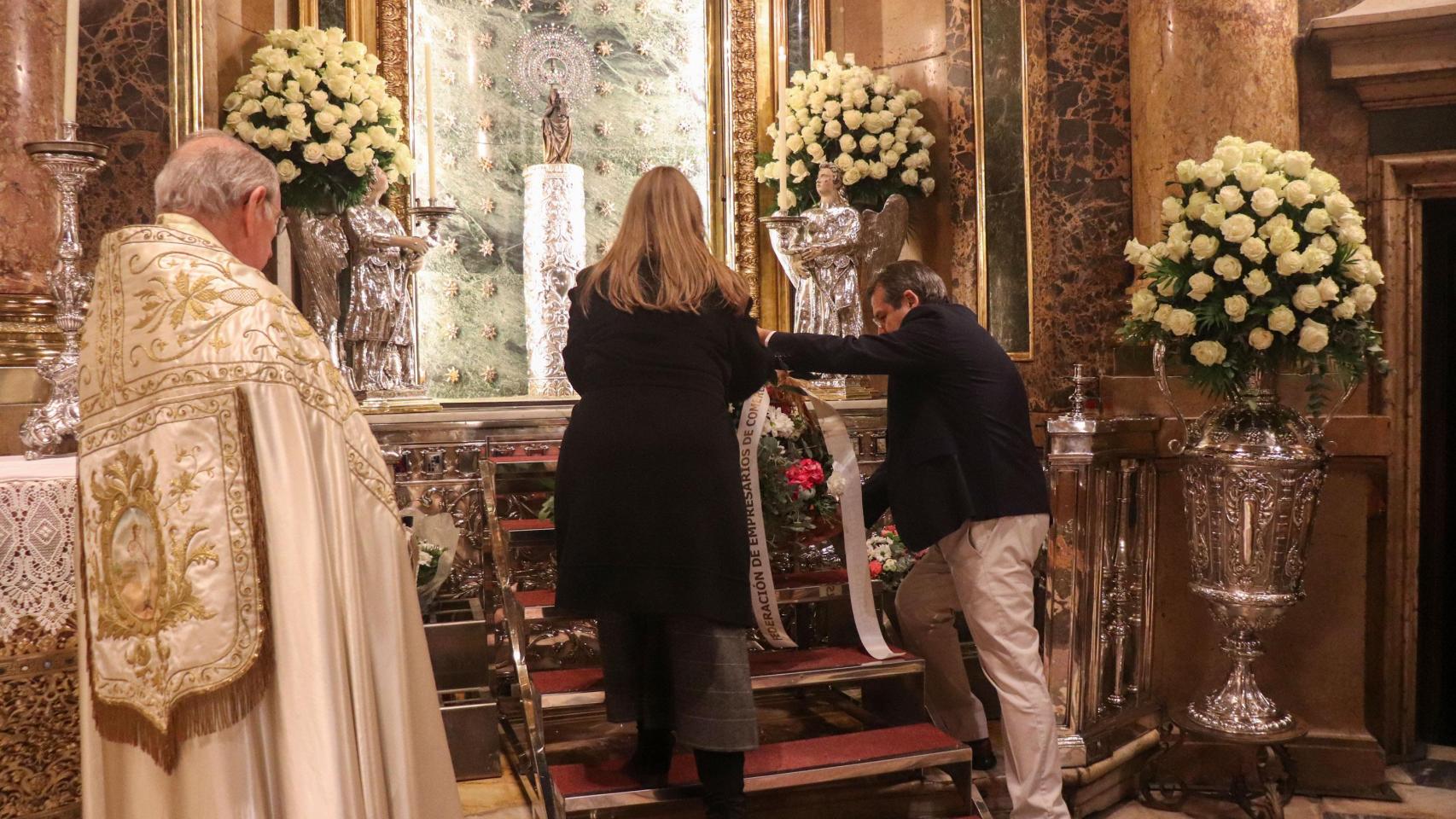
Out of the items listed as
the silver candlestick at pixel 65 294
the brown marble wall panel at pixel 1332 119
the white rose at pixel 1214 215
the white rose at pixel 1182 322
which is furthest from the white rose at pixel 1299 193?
the silver candlestick at pixel 65 294

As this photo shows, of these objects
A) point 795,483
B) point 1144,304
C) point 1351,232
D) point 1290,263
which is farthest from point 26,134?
point 1351,232

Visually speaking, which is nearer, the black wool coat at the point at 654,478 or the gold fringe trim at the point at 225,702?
the gold fringe trim at the point at 225,702

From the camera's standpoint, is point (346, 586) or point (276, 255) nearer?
point (346, 586)

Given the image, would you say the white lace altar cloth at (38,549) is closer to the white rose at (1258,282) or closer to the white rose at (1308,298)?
the white rose at (1258,282)

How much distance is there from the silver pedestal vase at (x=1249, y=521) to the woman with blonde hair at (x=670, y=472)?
7.33ft

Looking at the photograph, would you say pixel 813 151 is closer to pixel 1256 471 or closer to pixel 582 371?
pixel 1256 471

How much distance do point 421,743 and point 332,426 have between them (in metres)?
0.75

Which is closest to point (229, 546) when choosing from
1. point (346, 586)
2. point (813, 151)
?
point (346, 586)

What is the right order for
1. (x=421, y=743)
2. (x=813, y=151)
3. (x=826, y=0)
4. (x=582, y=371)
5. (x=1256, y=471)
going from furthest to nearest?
(x=826, y=0) < (x=813, y=151) < (x=1256, y=471) < (x=582, y=371) < (x=421, y=743)

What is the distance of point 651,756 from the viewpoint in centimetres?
354

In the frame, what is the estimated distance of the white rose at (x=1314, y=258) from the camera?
4.29 metres

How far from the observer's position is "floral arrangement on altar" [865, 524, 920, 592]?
5.08 metres

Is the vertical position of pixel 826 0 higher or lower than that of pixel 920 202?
higher

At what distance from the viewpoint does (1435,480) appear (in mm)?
5480
